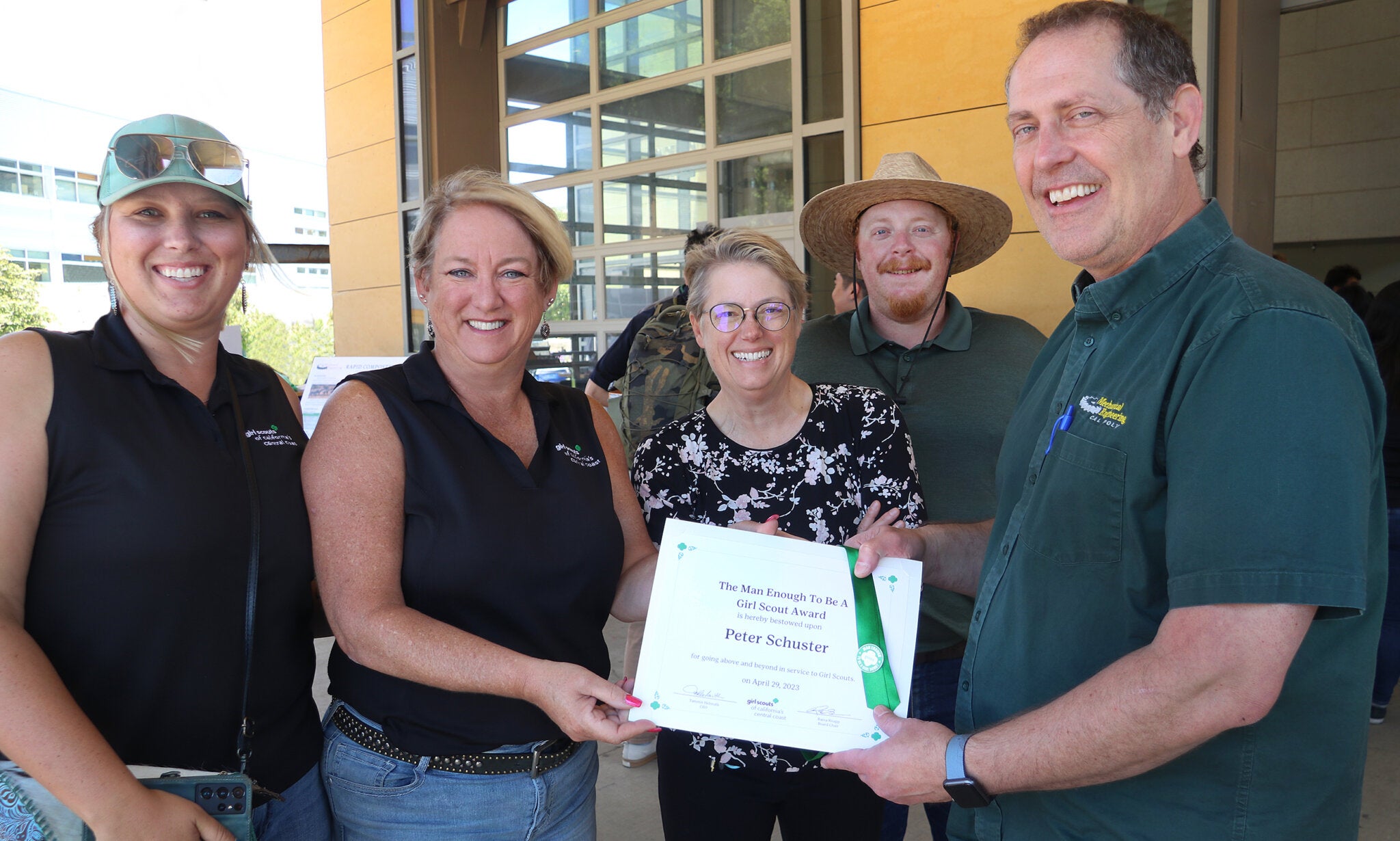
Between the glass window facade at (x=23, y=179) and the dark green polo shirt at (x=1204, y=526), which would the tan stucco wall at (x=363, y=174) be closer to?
the dark green polo shirt at (x=1204, y=526)

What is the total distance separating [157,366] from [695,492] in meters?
1.14

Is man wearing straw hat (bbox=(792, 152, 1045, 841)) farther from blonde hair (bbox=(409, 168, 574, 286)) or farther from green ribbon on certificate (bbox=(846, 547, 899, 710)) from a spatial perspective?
blonde hair (bbox=(409, 168, 574, 286))

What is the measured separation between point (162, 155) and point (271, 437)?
0.51 metres

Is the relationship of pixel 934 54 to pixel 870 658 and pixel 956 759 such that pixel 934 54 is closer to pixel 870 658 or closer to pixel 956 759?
pixel 870 658

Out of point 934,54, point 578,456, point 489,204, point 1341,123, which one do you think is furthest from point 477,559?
point 1341,123

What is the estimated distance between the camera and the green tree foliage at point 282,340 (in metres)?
2.09

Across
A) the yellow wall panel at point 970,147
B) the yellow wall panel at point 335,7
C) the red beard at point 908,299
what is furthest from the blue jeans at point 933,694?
the yellow wall panel at point 335,7

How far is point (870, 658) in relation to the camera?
162cm

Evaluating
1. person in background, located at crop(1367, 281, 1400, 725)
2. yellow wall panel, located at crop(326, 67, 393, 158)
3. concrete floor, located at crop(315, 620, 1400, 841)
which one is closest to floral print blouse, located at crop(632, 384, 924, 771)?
concrete floor, located at crop(315, 620, 1400, 841)

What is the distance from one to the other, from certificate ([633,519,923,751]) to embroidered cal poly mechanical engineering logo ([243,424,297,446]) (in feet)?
2.39

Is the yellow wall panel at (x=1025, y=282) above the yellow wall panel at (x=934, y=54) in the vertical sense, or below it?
below

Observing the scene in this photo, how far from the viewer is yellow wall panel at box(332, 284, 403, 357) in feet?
34.4

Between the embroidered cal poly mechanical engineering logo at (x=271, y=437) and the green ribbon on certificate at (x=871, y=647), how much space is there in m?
1.08

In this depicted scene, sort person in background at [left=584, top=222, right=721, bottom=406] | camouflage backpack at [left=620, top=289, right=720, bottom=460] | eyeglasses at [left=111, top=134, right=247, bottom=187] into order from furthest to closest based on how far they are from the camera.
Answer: person in background at [left=584, top=222, right=721, bottom=406] → camouflage backpack at [left=620, top=289, right=720, bottom=460] → eyeglasses at [left=111, top=134, right=247, bottom=187]
